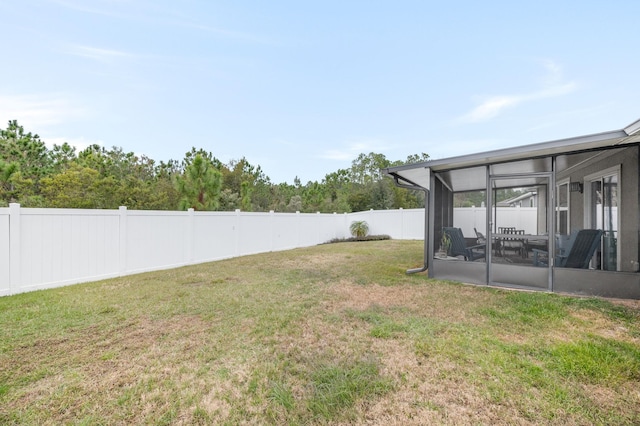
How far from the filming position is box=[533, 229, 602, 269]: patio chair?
5.47 metres

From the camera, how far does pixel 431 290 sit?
18.5ft

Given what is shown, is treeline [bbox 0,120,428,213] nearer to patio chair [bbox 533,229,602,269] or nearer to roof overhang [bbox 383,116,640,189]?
roof overhang [bbox 383,116,640,189]

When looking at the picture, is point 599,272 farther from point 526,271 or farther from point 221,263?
point 221,263

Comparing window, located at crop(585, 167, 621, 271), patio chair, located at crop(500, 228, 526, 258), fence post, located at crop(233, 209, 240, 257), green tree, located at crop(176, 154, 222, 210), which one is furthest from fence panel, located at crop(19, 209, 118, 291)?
window, located at crop(585, 167, 621, 271)

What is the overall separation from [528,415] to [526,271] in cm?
430

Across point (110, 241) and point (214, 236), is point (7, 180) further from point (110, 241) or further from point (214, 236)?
point (214, 236)

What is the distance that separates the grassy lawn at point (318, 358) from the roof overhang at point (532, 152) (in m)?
2.51

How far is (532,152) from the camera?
5.32 meters

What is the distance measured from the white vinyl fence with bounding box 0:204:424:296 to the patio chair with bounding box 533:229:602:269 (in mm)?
8396

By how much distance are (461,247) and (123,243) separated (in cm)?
785

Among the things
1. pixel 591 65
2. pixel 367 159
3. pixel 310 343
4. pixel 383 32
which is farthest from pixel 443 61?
pixel 367 159

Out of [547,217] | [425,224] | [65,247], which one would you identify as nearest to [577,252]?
[547,217]

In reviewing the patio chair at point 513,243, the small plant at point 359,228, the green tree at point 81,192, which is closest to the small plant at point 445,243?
the patio chair at point 513,243

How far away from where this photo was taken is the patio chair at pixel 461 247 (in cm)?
665
